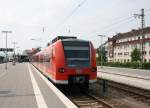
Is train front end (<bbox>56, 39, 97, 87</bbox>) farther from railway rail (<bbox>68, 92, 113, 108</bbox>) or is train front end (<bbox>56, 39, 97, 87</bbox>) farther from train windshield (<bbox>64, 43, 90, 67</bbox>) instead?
railway rail (<bbox>68, 92, 113, 108</bbox>)

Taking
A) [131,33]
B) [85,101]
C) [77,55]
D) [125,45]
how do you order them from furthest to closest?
1. [125,45]
2. [131,33]
3. [77,55]
4. [85,101]

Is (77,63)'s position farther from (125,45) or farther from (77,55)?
(125,45)

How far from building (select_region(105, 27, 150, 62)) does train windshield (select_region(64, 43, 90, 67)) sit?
A: 9687 centimetres

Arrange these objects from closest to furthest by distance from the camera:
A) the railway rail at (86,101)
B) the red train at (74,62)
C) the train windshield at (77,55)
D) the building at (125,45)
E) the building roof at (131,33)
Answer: the railway rail at (86,101) → the red train at (74,62) → the train windshield at (77,55) → the building at (125,45) → the building roof at (131,33)

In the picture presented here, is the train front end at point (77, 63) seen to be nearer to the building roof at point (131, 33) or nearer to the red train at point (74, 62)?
the red train at point (74, 62)

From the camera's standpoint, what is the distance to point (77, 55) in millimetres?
20188

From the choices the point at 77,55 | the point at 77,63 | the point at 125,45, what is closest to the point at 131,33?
the point at 125,45

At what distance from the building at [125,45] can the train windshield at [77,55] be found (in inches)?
3814

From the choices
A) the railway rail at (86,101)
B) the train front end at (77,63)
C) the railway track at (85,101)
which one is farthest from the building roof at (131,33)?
the railway rail at (86,101)

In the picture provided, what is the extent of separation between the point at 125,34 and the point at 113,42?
10508mm

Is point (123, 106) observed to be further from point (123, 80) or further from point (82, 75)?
point (123, 80)

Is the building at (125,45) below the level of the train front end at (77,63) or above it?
above

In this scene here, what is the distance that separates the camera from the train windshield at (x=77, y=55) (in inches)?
783

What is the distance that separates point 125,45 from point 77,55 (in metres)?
118
